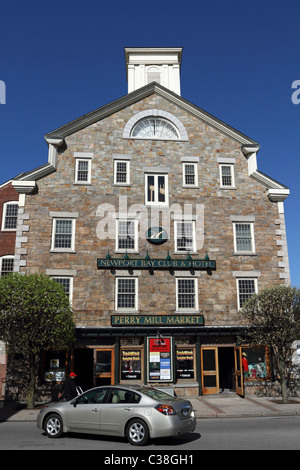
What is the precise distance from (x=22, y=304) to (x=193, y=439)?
32.0 feet

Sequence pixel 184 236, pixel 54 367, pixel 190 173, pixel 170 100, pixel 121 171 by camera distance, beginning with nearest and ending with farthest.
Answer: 1. pixel 54 367
2. pixel 184 236
3. pixel 121 171
4. pixel 190 173
5. pixel 170 100

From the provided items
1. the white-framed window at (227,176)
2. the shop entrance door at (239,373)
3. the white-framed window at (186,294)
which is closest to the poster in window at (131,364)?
the white-framed window at (186,294)

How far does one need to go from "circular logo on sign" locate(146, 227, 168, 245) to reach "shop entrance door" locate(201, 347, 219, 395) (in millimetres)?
6249

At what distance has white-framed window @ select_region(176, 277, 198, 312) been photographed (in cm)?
2250

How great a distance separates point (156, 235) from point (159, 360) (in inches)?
262

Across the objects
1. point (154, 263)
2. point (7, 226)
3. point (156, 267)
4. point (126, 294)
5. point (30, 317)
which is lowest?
point (30, 317)

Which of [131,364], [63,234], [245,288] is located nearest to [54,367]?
[131,364]

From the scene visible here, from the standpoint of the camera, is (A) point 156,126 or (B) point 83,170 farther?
(A) point 156,126

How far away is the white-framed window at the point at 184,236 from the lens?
2334 centimetres

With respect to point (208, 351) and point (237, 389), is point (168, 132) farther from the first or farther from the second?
point (237, 389)

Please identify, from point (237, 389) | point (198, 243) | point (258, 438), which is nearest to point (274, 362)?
point (237, 389)

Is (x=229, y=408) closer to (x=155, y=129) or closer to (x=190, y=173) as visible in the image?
(x=190, y=173)

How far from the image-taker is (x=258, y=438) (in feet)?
36.8

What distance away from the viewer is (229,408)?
59.3ft
